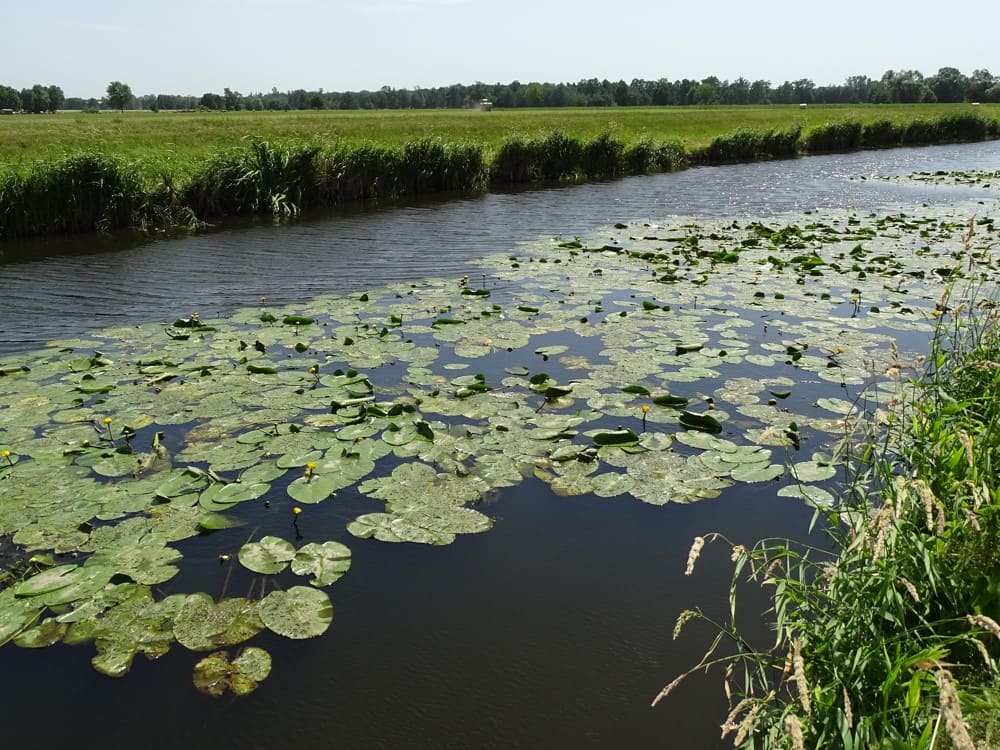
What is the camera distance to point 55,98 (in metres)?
102

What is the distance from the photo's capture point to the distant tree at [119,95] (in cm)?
10425

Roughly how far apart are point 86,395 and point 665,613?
556cm

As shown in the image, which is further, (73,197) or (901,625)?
(73,197)

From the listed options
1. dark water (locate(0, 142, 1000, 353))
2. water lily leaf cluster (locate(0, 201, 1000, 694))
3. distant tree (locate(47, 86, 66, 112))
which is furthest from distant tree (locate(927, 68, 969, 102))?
distant tree (locate(47, 86, 66, 112))

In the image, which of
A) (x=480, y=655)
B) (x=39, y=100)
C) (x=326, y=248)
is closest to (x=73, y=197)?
(x=326, y=248)

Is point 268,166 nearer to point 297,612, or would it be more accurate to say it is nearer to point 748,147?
point 297,612

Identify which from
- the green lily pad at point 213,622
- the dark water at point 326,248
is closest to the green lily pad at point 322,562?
the green lily pad at point 213,622

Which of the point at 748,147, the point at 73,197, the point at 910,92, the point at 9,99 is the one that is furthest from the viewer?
the point at 9,99

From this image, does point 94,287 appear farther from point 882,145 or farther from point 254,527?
point 882,145

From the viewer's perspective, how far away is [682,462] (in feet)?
17.6

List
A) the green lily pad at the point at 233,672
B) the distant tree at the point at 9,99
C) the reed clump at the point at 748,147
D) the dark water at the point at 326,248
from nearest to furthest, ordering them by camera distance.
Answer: the green lily pad at the point at 233,672 < the dark water at the point at 326,248 < the reed clump at the point at 748,147 < the distant tree at the point at 9,99

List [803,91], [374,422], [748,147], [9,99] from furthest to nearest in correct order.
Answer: [803,91]
[9,99]
[748,147]
[374,422]

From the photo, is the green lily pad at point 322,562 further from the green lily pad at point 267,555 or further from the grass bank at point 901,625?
the grass bank at point 901,625

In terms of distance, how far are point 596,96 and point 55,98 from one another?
7984 centimetres
